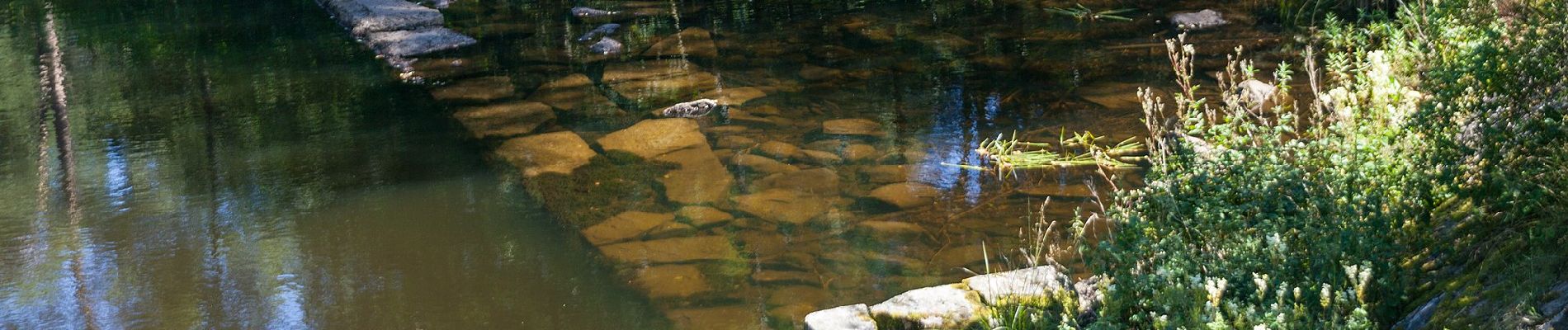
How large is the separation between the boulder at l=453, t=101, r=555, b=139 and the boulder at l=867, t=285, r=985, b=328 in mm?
3201

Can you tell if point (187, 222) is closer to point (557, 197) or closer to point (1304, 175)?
point (557, 197)

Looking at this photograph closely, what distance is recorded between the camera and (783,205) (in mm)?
4898

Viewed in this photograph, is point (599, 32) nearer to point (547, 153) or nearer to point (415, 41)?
point (415, 41)

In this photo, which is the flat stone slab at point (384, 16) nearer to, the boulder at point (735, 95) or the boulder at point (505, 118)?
the boulder at point (505, 118)

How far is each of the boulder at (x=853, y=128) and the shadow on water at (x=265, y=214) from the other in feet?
5.30

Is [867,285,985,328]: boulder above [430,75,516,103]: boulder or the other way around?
above

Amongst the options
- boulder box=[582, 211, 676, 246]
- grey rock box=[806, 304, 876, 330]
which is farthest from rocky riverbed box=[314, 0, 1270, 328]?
grey rock box=[806, 304, 876, 330]

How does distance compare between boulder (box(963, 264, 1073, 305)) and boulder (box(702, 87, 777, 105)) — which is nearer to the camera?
boulder (box(963, 264, 1073, 305))

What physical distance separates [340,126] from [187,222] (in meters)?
1.60

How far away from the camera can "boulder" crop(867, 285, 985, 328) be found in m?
3.38

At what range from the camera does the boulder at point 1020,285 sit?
3.28m

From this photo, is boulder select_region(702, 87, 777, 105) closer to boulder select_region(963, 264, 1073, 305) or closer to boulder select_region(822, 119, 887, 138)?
boulder select_region(822, 119, 887, 138)

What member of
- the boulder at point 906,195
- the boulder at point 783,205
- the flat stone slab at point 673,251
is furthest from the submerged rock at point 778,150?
the flat stone slab at point 673,251

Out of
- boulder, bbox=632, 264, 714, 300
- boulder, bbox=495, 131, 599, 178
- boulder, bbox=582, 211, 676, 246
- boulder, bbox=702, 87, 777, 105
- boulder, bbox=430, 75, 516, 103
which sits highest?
boulder, bbox=702, 87, 777, 105
